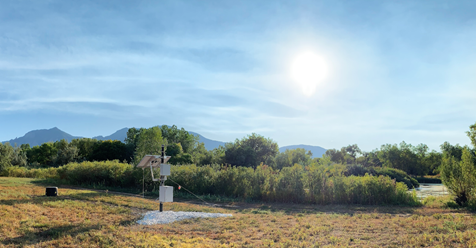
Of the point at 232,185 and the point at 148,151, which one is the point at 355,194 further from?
the point at 148,151

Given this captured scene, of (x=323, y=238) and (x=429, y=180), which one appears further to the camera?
(x=429, y=180)

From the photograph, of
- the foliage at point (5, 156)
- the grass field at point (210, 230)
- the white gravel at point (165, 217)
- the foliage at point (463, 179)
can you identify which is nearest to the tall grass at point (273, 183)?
the foliage at point (463, 179)

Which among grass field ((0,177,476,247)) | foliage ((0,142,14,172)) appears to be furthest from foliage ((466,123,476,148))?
foliage ((0,142,14,172))

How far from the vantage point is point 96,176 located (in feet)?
62.8

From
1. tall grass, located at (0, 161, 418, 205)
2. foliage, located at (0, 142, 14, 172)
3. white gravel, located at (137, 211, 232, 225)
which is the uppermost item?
foliage, located at (0, 142, 14, 172)

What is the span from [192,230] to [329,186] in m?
8.45

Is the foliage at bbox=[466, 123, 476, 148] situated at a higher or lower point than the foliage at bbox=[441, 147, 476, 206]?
higher

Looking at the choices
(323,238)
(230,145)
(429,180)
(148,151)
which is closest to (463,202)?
(323,238)

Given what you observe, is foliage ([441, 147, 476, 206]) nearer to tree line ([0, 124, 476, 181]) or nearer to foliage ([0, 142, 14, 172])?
tree line ([0, 124, 476, 181])

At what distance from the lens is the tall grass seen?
44.9 ft

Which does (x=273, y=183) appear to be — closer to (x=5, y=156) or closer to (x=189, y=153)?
(x=5, y=156)

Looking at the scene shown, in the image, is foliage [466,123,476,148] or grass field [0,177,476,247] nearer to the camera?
grass field [0,177,476,247]

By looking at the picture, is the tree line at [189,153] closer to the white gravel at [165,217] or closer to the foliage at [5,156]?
the foliage at [5,156]

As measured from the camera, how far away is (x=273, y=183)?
14.9m
